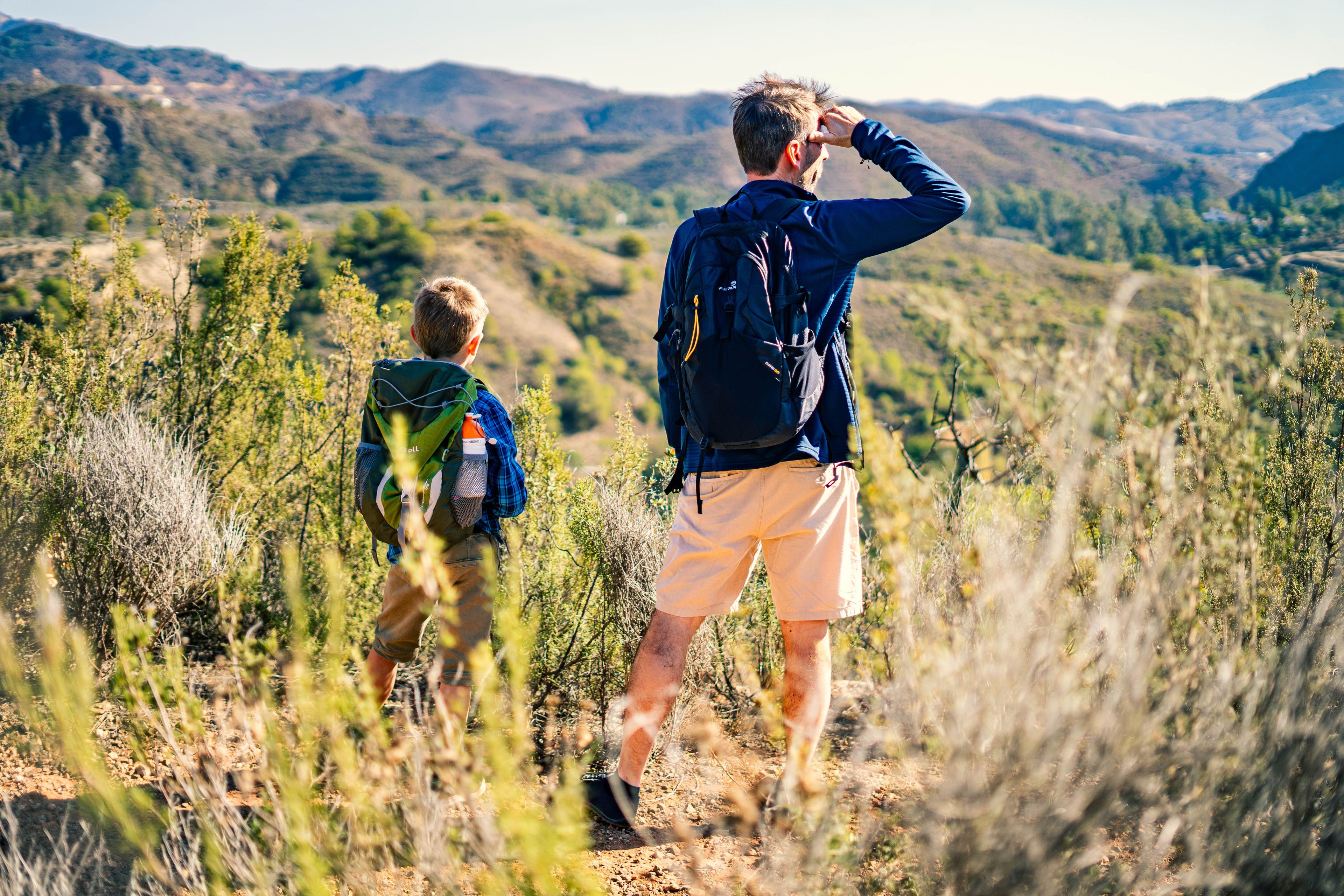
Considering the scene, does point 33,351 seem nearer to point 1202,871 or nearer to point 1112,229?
point 1202,871

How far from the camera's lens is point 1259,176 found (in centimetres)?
10788

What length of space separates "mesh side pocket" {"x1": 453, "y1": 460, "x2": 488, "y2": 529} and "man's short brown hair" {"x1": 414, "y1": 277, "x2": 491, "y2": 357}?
380mm

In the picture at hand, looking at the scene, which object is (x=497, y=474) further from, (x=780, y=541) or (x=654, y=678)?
(x=780, y=541)

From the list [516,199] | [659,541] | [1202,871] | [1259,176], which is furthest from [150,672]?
[1259,176]

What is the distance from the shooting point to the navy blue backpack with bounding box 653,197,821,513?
1.81 metres

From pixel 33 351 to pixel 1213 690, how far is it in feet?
20.6

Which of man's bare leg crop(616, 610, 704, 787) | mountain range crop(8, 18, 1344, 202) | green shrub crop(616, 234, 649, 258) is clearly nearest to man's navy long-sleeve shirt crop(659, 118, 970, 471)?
Result: man's bare leg crop(616, 610, 704, 787)

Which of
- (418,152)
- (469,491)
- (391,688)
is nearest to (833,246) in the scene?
(469,491)

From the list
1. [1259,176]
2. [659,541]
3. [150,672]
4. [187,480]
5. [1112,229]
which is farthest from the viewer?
[1259,176]

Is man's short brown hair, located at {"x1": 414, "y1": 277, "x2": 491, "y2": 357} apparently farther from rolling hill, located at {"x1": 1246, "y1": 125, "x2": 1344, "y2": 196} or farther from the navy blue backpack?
rolling hill, located at {"x1": 1246, "y1": 125, "x2": 1344, "y2": 196}

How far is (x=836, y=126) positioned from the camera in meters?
2.04

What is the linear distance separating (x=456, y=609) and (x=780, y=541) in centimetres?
92

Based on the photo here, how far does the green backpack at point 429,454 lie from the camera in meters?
2.12

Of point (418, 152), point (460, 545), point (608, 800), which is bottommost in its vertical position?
point (608, 800)
